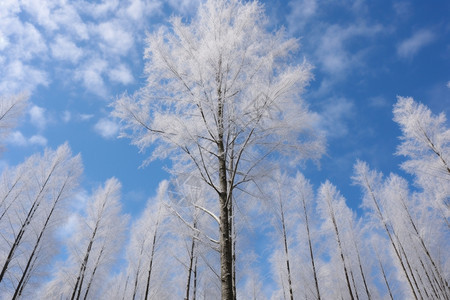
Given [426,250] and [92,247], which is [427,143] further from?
[92,247]

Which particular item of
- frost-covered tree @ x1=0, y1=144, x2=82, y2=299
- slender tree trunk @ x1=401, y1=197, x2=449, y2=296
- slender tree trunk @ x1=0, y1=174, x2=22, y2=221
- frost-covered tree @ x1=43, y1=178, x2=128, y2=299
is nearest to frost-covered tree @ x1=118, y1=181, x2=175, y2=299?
frost-covered tree @ x1=43, y1=178, x2=128, y2=299

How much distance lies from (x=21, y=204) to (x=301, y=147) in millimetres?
13376

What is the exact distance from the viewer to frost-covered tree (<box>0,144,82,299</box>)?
11000 millimetres

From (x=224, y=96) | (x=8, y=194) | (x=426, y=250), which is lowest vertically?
(x=224, y=96)

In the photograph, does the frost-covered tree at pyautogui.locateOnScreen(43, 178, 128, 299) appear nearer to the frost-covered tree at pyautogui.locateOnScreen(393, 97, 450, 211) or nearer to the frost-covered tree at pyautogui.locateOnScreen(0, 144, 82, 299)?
the frost-covered tree at pyautogui.locateOnScreen(0, 144, 82, 299)

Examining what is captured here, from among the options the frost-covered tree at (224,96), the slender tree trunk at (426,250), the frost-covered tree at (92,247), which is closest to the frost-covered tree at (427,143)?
the slender tree trunk at (426,250)

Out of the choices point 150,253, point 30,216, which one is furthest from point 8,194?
point 150,253

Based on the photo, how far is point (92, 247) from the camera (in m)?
13.3

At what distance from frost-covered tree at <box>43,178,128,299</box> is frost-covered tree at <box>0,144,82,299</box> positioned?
1190 mm

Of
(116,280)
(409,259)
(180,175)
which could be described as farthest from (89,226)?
(409,259)

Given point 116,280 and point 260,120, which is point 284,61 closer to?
point 260,120

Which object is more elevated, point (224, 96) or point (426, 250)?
point (426, 250)

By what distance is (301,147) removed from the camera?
3.72 meters

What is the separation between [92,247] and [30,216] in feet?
11.5
